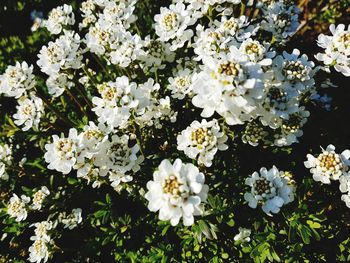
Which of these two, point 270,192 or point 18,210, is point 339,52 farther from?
point 18,210

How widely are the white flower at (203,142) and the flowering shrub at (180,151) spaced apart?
0.04 feet

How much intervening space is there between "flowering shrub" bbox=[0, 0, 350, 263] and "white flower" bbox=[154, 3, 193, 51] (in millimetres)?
15

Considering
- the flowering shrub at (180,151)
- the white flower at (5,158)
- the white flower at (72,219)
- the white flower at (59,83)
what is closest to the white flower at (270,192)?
the flowering shrub at (180,151)

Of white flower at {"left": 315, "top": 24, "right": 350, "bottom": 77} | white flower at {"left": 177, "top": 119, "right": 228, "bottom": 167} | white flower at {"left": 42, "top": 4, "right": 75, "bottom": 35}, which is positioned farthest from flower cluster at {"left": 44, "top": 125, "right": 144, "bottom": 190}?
white flower at {"left": 315, "top": 24, "right": 350, "bottom": 77}

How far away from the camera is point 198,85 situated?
2.99m

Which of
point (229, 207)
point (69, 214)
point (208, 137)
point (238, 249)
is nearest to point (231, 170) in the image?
point (229, 207)

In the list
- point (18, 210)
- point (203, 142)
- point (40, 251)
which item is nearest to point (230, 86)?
point (203, 142)

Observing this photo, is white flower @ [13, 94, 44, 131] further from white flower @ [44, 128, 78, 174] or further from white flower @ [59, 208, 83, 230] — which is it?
white flower @ [59, 208, 83, 230]

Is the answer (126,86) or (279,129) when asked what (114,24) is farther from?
(279,129)

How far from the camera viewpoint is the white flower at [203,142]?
3381mm

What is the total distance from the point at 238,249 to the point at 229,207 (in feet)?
1.72

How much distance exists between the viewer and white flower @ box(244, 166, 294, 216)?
349cm

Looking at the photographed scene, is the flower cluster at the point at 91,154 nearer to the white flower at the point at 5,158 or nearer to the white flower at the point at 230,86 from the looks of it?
the white flower at the point at 230,86

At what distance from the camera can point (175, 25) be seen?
4.25m
